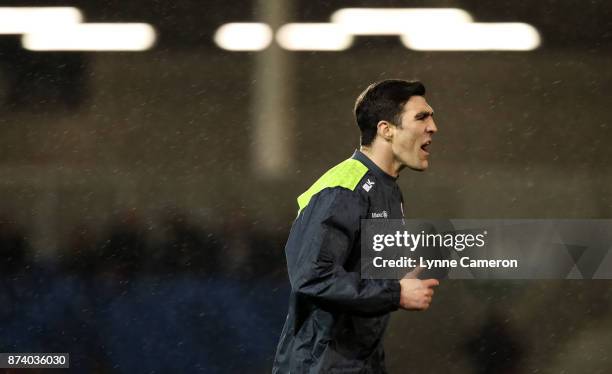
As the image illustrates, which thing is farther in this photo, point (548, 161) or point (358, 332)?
point (548, 161)

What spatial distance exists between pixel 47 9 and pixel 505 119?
238 centimetres

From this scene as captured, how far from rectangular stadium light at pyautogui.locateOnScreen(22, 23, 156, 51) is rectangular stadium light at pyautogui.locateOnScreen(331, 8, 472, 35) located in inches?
37.6

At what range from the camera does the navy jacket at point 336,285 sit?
2574 millimetres

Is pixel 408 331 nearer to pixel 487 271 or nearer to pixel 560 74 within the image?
pixel 487 271

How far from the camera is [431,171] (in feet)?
16.5

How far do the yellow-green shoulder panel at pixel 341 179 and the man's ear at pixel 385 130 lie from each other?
0.16 metres

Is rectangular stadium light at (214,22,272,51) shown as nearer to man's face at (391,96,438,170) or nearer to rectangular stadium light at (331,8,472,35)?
rectangular stadium light at (331,8,472,35)

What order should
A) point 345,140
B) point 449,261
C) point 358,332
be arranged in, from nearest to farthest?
point 358,332 → point 449,261 → point 345,140

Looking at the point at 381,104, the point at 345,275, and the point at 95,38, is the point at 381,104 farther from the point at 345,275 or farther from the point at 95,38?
the point at 95,38

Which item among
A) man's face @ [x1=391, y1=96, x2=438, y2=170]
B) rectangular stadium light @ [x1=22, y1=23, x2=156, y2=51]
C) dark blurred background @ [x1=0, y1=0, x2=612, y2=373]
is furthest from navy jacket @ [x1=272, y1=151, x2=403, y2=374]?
rectangular stadium light @ [x1=22, y1=23, x2=156, y2=51]

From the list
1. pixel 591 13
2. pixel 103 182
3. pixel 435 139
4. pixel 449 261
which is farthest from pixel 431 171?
pixel 103 182

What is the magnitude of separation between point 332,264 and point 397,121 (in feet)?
1.93

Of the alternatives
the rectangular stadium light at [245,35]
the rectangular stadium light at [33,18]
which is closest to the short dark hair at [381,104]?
the rectangular stadium light at [245,35]

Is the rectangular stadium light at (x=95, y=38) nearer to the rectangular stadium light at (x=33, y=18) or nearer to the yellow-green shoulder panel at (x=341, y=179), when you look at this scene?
the rectangular stadium light at (x=33, y=18)
